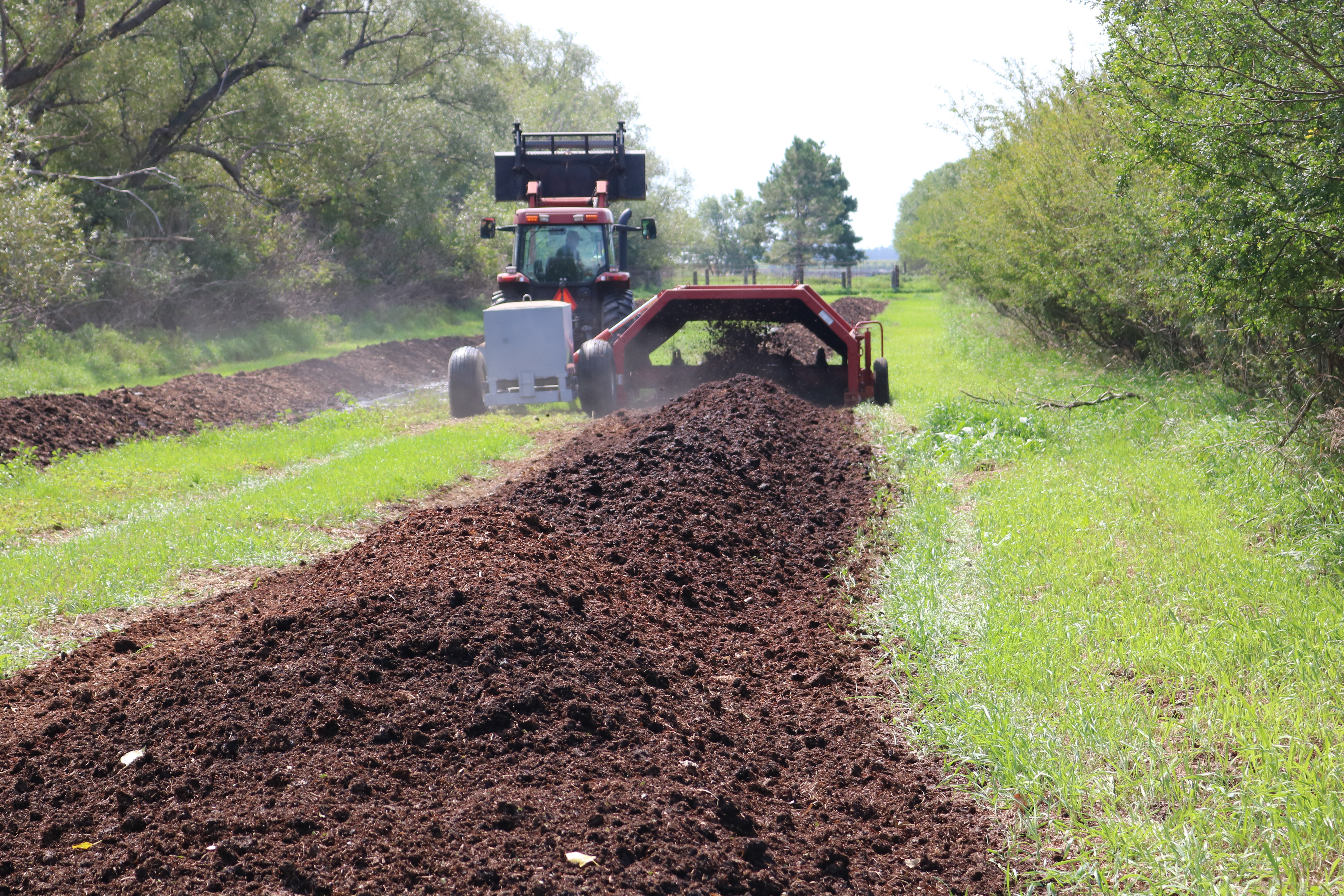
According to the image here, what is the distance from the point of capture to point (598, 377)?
1327 cm

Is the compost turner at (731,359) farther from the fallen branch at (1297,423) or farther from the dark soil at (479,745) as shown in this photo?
the dark soil at (479,745)

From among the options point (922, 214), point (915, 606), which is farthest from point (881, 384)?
point (922, 214)

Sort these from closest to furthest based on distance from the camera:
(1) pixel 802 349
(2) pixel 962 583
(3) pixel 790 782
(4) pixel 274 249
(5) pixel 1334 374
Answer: (3) pixel 790 782 < (2) pixel 962 583 < (5) pixel 1334 374 < (1) pixel 802 349 < (4) pixel 274 249

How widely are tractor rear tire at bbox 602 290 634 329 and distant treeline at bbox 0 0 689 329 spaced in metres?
8.88

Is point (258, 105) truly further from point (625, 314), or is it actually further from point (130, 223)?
point (625, 314)

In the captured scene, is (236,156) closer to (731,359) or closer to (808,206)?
(731,359)

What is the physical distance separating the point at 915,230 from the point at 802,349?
38.3 m

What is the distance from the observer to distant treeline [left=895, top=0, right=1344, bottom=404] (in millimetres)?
5605

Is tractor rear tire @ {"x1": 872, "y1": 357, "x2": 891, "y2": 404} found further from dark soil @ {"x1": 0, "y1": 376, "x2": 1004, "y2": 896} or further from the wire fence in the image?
the wire fence

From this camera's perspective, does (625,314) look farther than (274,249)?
No

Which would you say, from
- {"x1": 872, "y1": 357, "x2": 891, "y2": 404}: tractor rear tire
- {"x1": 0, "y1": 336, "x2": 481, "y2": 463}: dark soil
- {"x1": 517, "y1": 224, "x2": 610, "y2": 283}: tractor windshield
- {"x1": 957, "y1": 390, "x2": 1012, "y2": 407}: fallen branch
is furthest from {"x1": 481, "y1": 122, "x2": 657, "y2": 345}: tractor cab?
{"x1": 957, "y1": 390, "x2": 1012, "y2": 407}: fallen branch

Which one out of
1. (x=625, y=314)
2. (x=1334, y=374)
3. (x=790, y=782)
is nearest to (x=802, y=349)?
(x=625, y=314)

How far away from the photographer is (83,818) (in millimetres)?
3340

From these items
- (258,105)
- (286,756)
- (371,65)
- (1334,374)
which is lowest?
(286,756)
